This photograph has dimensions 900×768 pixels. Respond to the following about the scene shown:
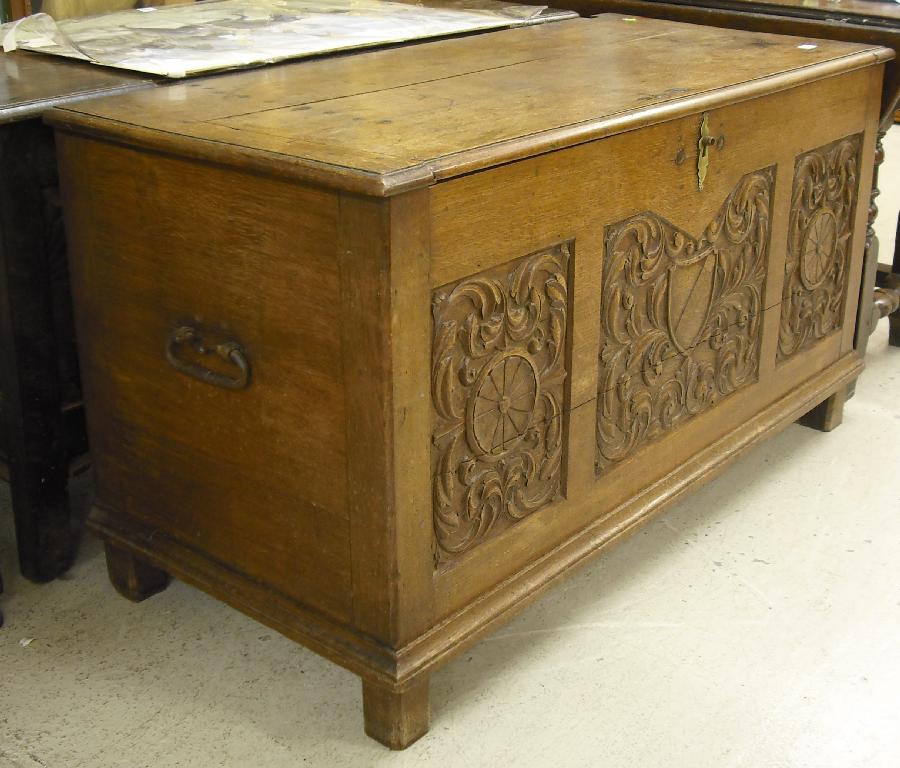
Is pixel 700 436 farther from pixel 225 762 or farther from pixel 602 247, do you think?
pixel 225 762

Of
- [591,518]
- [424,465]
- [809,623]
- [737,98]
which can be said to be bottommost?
[809,623]

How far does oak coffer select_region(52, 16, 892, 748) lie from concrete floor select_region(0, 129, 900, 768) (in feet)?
0.39

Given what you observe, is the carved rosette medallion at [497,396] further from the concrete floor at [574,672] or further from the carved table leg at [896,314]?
the carved table leg at [896,314]

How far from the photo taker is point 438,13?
9.12 feet

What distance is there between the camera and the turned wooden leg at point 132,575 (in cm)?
214

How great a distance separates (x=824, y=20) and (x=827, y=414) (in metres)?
0.87

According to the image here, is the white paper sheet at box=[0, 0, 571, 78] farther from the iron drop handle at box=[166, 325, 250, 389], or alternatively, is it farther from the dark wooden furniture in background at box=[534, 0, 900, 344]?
the iron drop handle at box=[166, 325, 250, 389]

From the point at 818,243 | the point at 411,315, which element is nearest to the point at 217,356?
the point at 411,315

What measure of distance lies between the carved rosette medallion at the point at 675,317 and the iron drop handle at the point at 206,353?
23.4 inches

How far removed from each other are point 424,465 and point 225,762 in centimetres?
52

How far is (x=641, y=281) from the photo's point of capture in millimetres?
2068

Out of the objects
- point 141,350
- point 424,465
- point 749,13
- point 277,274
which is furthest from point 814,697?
point 749,13

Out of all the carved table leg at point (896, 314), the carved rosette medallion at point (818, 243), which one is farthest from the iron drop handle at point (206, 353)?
the carved table leg at point (896, 314)

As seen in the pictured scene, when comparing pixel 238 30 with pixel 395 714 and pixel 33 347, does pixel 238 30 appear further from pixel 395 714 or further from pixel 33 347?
pixel 395 714
